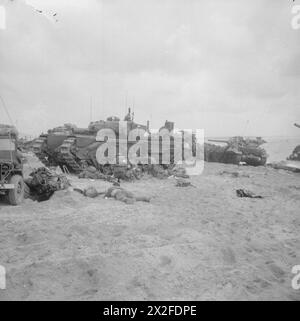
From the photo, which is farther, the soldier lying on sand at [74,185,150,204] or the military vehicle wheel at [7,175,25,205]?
the soldier lying on sand at [74,185,150,204]

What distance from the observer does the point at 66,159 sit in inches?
613

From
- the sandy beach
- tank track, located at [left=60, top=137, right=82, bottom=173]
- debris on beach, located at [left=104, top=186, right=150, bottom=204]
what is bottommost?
the sandy beach

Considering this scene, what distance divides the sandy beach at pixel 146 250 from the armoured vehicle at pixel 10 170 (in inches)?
14.6

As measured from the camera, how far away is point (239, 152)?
24984 mm

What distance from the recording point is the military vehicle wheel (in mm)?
8633

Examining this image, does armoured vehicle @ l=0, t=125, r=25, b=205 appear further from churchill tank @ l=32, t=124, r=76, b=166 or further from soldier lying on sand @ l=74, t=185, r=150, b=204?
churchill tank @ l=32, t=124, r=76, b=166

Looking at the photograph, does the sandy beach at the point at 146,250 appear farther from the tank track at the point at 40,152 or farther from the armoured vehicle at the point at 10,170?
the tank track at the point at 40,152

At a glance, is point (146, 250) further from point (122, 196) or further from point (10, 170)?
point (10, 170)

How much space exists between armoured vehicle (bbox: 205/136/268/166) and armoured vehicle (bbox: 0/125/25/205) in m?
18.4

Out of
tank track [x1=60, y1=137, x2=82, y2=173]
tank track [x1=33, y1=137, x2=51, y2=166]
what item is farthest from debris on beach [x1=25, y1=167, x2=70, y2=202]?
tank track [x1=33, y1=137, x2=51, y2=166]

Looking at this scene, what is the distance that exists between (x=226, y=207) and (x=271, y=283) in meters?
4.93

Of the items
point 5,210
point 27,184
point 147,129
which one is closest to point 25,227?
point 5,210

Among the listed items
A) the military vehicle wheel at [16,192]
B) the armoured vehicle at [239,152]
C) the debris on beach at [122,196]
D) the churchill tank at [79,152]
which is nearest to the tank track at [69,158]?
the churchill tank at [79,152]

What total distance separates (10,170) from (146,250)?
4974mm
